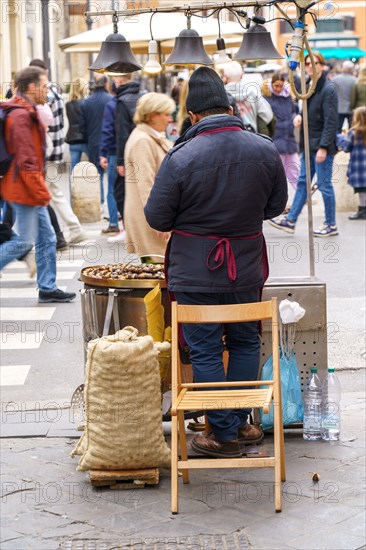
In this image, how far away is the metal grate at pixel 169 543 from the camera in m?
4.91

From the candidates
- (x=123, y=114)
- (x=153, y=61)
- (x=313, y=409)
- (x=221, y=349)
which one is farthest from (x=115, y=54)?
(x=123, y=114)

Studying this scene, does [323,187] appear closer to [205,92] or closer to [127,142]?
[127,142]

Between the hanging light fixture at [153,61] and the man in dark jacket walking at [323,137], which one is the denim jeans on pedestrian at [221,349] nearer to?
the hanging light fixture at [153,61]

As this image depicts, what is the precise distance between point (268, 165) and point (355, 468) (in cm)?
166

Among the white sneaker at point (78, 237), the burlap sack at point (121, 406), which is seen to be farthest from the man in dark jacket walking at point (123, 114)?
the burlap sack at point (121, 406)

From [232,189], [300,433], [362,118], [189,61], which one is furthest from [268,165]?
[362,118]

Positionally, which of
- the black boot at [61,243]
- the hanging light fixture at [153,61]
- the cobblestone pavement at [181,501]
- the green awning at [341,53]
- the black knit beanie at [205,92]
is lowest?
the cobblestone pavement at [181,501]

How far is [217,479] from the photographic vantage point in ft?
19.0

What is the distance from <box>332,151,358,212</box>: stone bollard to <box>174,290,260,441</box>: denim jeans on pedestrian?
1066 cm

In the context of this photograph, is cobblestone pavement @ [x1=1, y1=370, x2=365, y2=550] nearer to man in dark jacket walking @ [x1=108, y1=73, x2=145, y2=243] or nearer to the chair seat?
the chair seat

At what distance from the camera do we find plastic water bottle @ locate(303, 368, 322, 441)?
6.38 m

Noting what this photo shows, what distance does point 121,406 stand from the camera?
18.6 feet

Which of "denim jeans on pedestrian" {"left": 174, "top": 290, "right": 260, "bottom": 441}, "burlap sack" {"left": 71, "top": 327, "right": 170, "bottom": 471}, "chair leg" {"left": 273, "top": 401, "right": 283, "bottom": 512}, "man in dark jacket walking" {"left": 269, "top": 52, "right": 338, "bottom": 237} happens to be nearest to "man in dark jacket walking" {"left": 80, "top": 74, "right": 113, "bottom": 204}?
"man in dark jacket walking" {"left": 269, "top": 52, "right": 338, "bottom": 237}

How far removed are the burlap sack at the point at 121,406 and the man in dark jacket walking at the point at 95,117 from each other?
10686 millimetres
